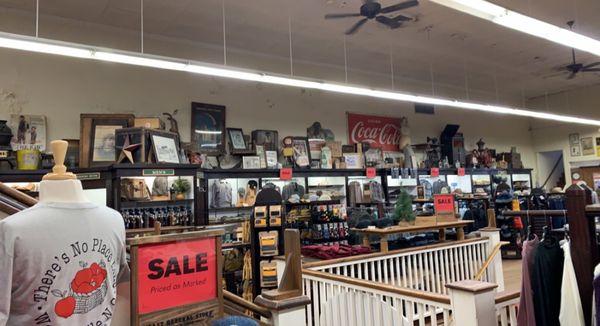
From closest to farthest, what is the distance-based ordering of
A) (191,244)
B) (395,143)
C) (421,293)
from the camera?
(191,244) < (421,293) < (395,143)

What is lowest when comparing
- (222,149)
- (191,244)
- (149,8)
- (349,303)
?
(349,303)

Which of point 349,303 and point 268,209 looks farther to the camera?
point 268,209

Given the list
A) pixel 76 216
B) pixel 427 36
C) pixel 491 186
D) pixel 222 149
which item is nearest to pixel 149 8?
pixel 222 149

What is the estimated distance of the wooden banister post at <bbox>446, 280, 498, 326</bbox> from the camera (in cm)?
230

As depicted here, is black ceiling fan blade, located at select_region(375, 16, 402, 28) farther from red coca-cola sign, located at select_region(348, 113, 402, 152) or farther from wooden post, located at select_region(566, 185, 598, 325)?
wooden post, located at select_region(566, 185, 598, 325)

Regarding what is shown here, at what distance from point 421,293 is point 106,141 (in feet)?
17.1

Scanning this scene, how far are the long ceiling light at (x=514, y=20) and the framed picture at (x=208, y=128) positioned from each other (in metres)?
5.24

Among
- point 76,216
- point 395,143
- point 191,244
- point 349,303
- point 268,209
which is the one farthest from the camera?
point 395,143

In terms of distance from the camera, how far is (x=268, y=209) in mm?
5301

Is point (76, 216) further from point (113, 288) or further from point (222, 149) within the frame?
point (222, 149)

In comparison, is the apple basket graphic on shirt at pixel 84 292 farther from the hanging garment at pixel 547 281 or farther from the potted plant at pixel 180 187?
the potted plant at pixel 180 187

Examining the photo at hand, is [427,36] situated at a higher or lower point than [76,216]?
higher

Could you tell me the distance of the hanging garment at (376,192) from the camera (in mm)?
9078

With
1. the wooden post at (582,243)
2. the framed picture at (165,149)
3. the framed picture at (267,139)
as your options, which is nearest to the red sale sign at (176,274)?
the wooden post at (582,243)
